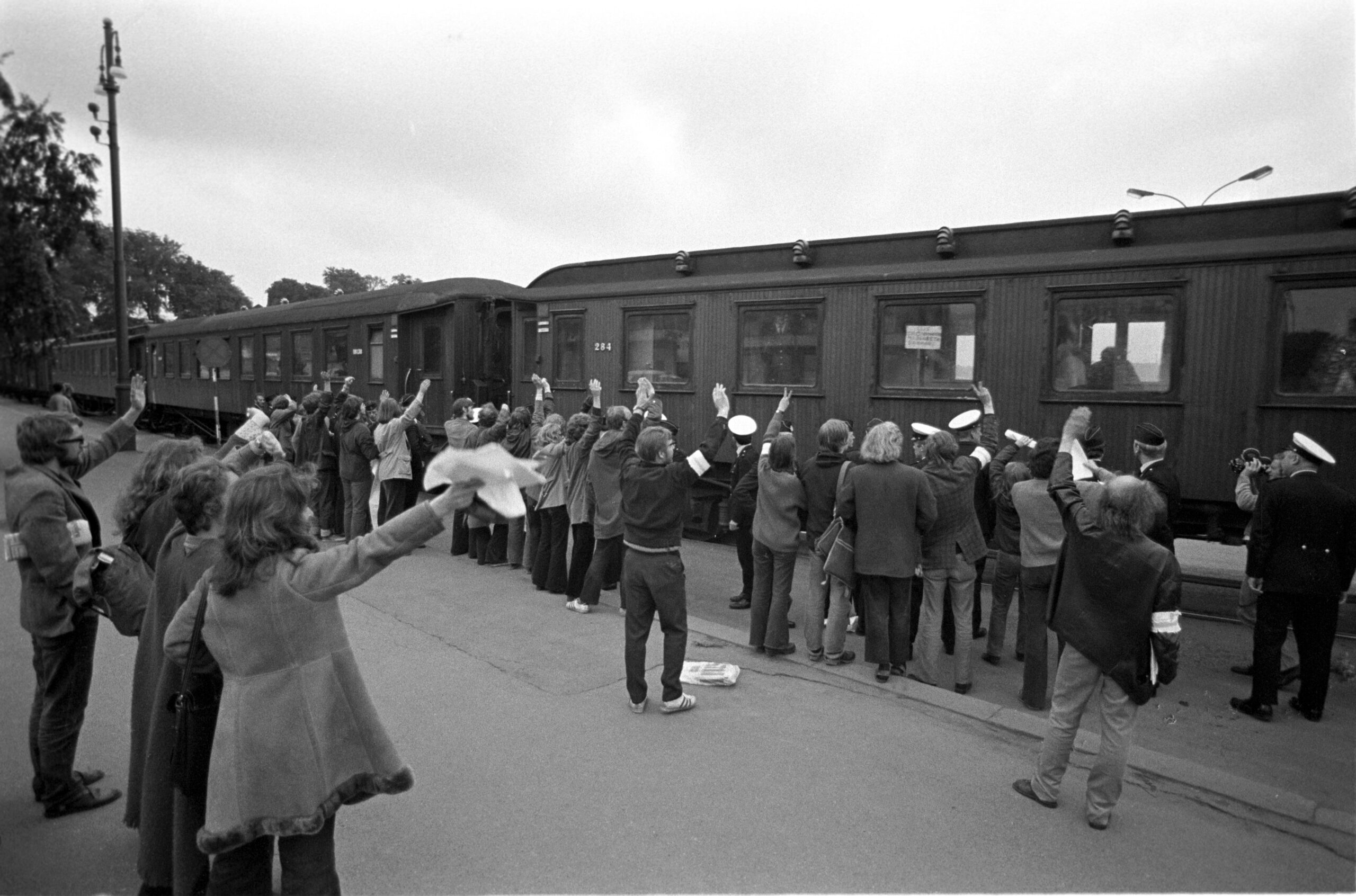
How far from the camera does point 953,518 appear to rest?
559cm

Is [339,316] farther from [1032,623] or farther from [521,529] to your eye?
[1032,623]

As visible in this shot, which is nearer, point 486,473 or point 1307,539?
point 486,473

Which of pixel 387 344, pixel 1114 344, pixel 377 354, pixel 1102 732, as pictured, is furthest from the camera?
pixel 377 354

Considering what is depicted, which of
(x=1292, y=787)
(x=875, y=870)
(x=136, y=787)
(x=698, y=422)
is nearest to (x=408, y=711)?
(x=136, y=787)

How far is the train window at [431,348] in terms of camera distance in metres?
13.8

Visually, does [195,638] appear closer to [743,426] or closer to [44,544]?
[44,544]

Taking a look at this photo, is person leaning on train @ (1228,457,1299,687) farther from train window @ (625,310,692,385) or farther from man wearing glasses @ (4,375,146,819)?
man wearing glasses @ (4,375,146,819)

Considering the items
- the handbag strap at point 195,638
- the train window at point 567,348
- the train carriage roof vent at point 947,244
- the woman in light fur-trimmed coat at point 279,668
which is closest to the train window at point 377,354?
the train window at point 567,348

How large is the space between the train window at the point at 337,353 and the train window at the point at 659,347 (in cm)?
695

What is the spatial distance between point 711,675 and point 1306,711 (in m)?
3.76

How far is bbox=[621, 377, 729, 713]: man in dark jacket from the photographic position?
4.82 metres

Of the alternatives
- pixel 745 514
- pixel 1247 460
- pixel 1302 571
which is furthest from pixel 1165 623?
pixel 1247 460

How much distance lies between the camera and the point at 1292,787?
4.31 m

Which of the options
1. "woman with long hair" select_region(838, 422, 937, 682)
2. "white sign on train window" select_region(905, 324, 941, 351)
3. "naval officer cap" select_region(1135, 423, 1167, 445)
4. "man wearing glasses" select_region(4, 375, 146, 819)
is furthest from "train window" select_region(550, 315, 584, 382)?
"man wearing glasses" select_region(4, 375, 146, 819)
